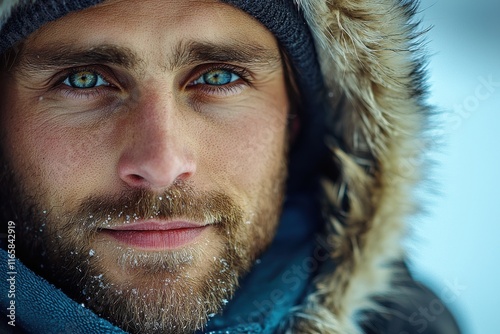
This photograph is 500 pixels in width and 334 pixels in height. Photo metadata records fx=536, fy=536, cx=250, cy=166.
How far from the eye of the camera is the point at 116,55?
3.81ft

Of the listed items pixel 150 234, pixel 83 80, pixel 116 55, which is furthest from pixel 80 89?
pixel 150 234

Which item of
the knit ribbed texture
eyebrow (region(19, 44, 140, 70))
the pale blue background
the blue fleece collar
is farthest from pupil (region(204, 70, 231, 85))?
the pale blue background

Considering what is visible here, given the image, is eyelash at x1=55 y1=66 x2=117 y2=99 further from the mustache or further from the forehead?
the mustache

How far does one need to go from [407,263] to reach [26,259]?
3.62 feet

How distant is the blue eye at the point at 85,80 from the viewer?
4.08 ft

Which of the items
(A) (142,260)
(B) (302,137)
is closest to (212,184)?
(A) (142,260)

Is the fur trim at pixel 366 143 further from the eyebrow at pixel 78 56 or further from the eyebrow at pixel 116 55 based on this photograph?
the eyebrow at pixel 78 56

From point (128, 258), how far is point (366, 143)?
29.2 inches

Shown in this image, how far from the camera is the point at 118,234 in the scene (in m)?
1.24

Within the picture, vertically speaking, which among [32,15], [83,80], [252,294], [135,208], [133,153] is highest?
[32,15]

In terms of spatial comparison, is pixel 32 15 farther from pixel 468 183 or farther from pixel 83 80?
pixel 468 183

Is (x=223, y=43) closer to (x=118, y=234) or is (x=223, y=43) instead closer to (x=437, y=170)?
(x=118, y=234)

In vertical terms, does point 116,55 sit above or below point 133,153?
above

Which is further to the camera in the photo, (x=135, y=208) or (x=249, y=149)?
(x=249, y=149)
